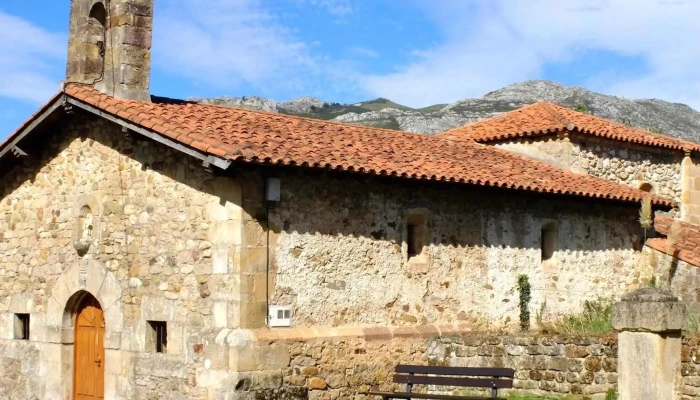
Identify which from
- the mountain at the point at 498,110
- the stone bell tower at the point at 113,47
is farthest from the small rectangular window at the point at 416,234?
the mountain at the point at 498,110

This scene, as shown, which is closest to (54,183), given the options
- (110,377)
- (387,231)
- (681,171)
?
(110,377)

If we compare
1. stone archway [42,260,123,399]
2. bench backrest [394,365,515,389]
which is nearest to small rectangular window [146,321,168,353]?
stone archway [42,260,123,399]

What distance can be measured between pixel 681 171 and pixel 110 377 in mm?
13026

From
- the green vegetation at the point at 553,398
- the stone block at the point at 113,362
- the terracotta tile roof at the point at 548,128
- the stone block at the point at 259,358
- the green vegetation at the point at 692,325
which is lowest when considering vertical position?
the green vegetation at the point at 553,398

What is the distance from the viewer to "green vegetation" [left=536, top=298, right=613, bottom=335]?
512 inches

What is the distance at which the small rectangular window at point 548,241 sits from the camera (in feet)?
48.0

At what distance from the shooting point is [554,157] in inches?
662

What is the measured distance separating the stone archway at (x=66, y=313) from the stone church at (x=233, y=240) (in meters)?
0.03

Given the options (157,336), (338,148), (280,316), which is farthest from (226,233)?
(338,148)

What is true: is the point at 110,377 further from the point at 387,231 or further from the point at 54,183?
the point at 387,231

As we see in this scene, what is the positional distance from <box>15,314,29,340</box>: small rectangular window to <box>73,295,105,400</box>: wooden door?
4.44 feet

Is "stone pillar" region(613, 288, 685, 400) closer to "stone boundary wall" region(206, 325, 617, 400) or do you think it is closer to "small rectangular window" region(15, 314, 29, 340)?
"stone boundary wall" region(206, 325, 617, 400)

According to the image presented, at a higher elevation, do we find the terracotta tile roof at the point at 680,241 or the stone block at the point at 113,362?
the terracotta tile roof at the point at 680,241

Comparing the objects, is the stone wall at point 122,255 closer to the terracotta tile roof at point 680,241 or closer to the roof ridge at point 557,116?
the roof ridge at point 557,116
